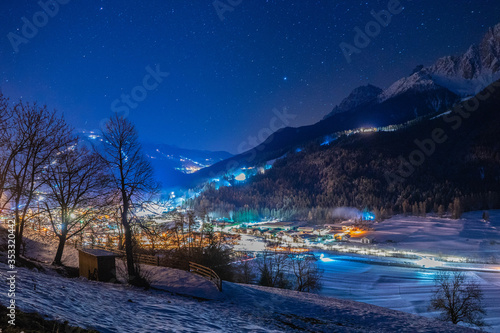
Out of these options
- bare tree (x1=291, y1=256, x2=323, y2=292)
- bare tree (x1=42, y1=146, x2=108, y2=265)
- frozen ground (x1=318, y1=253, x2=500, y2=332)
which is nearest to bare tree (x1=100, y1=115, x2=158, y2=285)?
bare tree (x1=42, y1=146, x2=108, y2=265)

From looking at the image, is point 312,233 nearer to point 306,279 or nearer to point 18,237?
point 306,279

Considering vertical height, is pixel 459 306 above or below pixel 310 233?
above

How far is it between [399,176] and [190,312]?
171383 millimetres

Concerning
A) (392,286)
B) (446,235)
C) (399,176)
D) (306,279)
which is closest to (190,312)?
(306,279)

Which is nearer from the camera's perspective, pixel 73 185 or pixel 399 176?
pixel 73 185

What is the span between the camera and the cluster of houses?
3553 inches

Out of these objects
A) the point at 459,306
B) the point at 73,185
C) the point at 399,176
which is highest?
the point at 399,176

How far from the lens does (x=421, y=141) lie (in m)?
192

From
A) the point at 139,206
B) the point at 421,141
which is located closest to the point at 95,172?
the point at 139,206

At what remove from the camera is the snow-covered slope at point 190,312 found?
810cm

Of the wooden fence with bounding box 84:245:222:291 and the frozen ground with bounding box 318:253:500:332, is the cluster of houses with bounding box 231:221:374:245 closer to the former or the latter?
the frozen ground with bounding box 318:253:500:332

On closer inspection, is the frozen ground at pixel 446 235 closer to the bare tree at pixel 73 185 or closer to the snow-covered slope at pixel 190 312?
the snow-covered slope at pixel 190 312

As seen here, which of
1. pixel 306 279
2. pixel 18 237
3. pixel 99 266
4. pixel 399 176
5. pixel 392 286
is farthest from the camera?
pixel 399 176

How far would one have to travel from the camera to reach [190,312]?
11.2 meters
